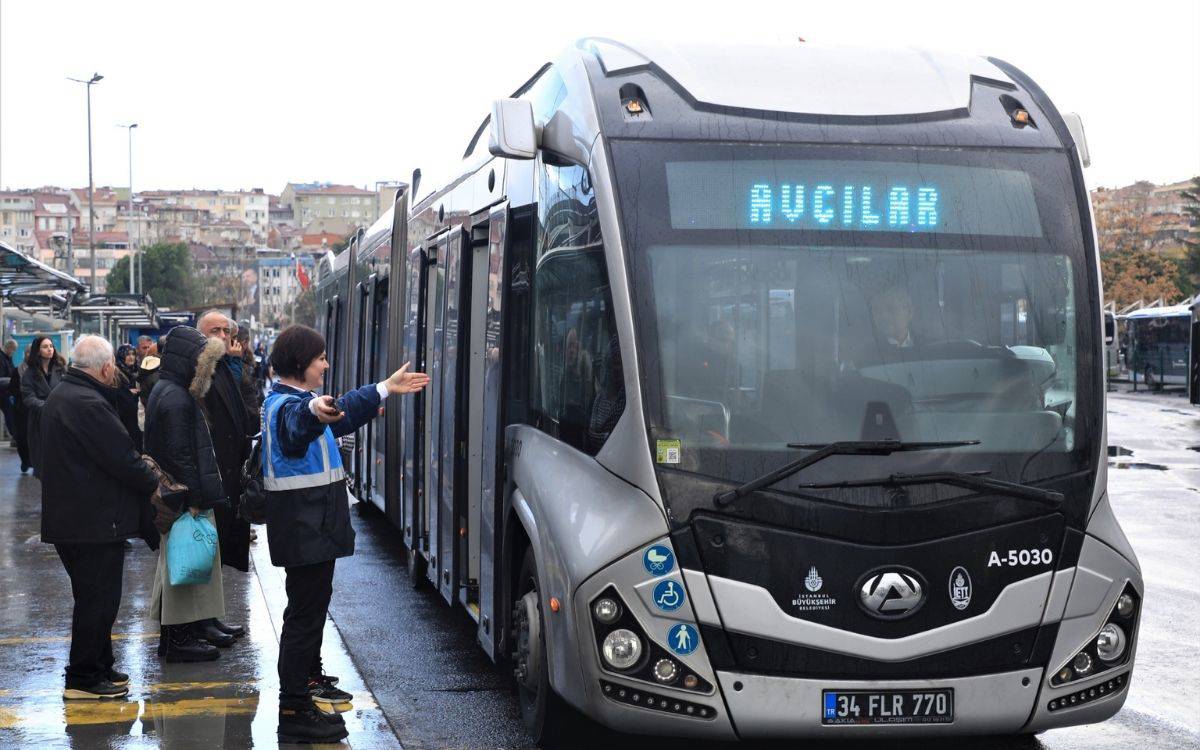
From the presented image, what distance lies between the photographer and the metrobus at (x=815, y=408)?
5.26 m

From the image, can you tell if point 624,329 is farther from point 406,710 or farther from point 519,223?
point 406,710

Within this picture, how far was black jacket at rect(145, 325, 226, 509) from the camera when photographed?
25.6ft

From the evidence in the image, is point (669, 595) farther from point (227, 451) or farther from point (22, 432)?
point (22, 432)

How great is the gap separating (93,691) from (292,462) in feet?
5.81

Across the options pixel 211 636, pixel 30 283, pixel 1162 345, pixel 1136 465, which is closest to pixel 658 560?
pixel 211 636

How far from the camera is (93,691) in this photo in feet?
23.6

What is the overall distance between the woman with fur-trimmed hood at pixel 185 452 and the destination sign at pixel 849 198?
3.37 meters

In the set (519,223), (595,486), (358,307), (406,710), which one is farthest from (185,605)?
(358,307)

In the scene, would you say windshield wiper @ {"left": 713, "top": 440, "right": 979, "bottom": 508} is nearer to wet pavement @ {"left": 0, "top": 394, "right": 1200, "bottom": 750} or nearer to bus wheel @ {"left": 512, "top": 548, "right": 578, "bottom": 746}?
bus wheel @ {"left": 512, "top": 548, "right": 578, "bottom": 746}

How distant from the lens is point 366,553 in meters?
12.8

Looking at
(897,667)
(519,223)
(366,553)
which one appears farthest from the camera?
(366,553)

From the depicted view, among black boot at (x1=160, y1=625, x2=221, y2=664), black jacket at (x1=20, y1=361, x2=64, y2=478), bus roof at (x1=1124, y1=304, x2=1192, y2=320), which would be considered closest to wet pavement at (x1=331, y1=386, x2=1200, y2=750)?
black boot at (x1=160, y1=625, x2=221, y2=664)

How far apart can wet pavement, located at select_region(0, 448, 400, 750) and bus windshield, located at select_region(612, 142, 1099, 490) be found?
226 centimetres

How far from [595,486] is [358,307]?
1053cm
